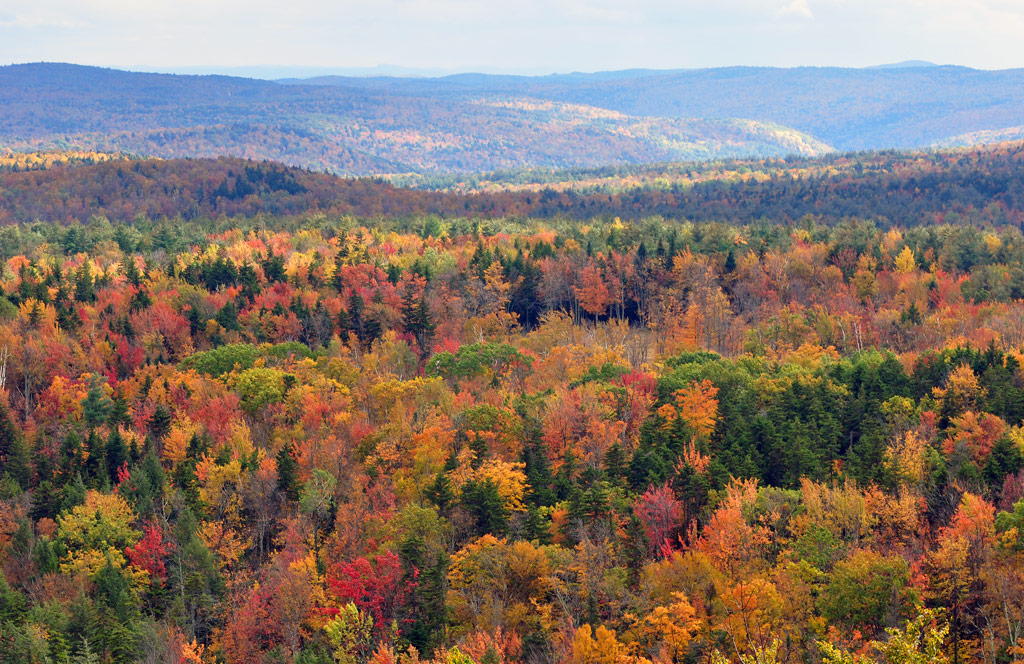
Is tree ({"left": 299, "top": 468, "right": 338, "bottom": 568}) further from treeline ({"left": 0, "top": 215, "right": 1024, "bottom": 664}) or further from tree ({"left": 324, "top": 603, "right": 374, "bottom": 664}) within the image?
tree ({"left": 324, "top": 603, "right": 374, "bottom": 664})

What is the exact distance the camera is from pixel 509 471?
76.2 meters

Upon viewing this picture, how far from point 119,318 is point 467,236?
224ft

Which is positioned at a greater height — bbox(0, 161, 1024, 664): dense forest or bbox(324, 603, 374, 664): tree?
bbox(0, 161, 1024, 664): dense forest

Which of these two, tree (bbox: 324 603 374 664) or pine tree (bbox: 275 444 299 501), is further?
pine tree (bbox: 275 444 299 501)

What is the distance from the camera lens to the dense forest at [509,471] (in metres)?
58.9

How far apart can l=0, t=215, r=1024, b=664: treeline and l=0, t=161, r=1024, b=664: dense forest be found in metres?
0.31

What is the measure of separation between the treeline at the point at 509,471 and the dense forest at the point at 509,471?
312mm

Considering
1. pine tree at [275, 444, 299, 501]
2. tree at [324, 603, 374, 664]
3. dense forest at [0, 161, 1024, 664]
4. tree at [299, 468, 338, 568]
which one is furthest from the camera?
pine tree at [275, 444, 299, 501]

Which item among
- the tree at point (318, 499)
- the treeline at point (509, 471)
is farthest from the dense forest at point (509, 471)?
the treeline at point (509, 471)

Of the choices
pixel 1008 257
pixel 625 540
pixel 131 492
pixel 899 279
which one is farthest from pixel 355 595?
pixel 1008 257

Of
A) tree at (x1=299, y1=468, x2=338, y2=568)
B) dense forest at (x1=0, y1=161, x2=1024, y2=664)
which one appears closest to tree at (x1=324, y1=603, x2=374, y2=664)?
dense forest at (x1=0, y1=161, x2=1024, y2=664)

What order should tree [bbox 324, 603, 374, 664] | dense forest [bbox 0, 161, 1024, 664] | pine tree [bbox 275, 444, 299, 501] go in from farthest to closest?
pine tree [bbox 275, 444, 299, 501]
tree [bbox 324, 603, 374, 664]
dense forest [bbox 0, 161, 1024, 664]

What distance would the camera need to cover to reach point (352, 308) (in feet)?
406

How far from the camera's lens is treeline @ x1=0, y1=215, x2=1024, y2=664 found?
58.9 m
